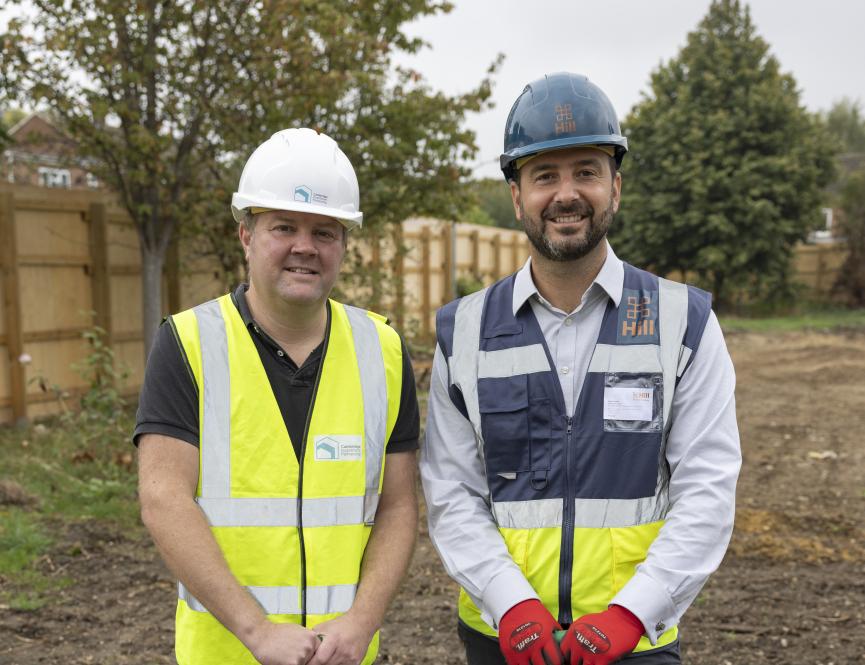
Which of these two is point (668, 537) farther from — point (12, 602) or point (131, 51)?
point (131, 51)

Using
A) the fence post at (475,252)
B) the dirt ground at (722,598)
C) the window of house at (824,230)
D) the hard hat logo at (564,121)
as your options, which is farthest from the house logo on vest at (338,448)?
the window of house at (824,230)

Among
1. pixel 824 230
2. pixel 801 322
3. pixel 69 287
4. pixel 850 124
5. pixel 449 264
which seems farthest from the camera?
pixel 850 124

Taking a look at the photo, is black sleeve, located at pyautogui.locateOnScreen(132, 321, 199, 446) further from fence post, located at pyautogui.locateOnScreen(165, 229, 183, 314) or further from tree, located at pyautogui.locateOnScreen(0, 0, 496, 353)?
fence post, located at pyautogui.locateOnScreen(165, 229, 183, 314)

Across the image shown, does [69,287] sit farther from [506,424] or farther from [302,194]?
[506,424]

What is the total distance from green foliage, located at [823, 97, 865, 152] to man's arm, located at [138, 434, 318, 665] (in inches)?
2467

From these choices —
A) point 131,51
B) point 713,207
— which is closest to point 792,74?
point 713,207

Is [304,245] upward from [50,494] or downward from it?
upward

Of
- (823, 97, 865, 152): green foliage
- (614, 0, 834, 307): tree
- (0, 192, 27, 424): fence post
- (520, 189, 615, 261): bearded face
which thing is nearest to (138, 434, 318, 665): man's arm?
(520, 189, 615, 261): bearded face

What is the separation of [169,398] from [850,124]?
64.5 m

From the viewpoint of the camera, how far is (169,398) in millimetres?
2281

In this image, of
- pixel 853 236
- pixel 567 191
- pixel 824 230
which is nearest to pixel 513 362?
pixel 567 191

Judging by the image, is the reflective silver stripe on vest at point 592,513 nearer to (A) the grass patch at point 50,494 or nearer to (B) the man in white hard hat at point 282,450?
(B) the man in white hard hat at point 282,450

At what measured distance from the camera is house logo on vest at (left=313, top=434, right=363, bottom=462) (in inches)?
94.1

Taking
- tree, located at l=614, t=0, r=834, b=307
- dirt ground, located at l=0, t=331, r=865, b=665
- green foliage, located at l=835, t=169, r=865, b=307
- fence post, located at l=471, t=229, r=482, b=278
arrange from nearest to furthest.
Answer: dirt ground, located at l=0, t=331, r=865, b=665 < fence post, located at l=471, t=229, r=482, b=278 < tree, located at l=614, t=0, r=834, b=307 < green foliage, located at l=835, t=169, r=865, b=307
